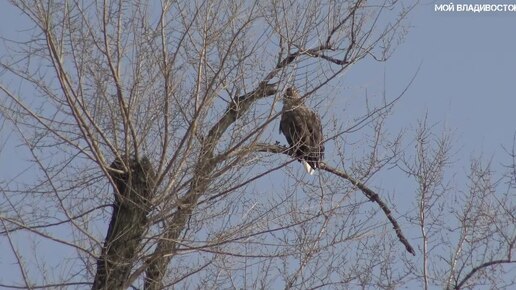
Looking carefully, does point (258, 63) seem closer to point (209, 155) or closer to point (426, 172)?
point (209, 155)

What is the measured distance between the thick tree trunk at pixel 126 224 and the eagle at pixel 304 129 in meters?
0.79

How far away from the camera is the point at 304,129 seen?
4.86 meters

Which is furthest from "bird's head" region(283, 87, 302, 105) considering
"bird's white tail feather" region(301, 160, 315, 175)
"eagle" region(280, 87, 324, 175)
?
"bird's white tail feather" region(301, 160, 315, 175)

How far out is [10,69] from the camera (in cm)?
422

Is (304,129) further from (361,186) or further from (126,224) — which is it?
(126,224)

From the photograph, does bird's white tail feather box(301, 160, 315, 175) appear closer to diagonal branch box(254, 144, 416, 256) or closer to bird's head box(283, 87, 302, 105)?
diagonal branch box(254, 144, 416, 256)

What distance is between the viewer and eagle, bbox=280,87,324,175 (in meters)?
4.52

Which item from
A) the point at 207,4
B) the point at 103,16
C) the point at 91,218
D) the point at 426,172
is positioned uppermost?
the point at 426,172

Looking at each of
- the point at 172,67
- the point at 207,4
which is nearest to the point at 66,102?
the point at 172,67

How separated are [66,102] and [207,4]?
2.79 ft

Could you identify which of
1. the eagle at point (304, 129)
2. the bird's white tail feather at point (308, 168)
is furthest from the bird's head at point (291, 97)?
the bird's white tail feather at point (308, 168)

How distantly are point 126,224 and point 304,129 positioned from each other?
3.68 ft

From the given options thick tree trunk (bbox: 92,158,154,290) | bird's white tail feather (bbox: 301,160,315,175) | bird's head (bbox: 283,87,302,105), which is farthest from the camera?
bird's white tail feather (bbox: 301,160,315,175)

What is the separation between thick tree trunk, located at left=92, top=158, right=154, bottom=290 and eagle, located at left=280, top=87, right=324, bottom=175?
785mm
